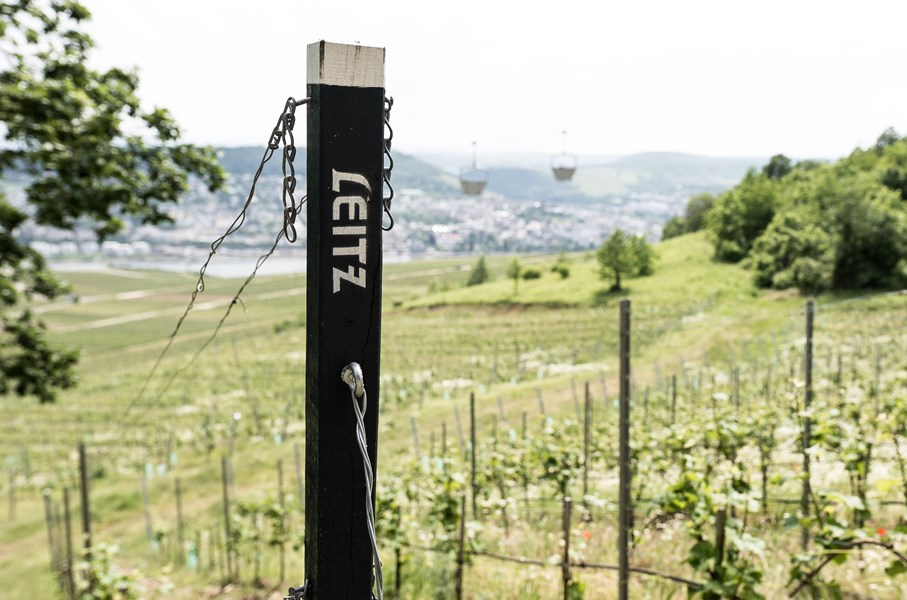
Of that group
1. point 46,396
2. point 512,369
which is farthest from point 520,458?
point 512,369

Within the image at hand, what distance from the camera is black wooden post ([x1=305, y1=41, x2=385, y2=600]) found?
4.58 ft

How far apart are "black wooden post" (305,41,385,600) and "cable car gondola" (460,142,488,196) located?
9.43 meters

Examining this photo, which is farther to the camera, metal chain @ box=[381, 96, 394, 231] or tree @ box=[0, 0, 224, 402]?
tree @ box=[0, 0, 224, 402]

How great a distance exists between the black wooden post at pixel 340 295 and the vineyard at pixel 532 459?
0.86 metres

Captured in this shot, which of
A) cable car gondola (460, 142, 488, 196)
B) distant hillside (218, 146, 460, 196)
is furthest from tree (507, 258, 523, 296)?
distant hillside (218, 146, 460, 196)

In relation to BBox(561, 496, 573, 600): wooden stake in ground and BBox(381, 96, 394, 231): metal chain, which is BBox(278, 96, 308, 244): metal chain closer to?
BBox(381, 96, 394, 231): metal chain

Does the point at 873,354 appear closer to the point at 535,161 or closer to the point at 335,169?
the point at 335,169

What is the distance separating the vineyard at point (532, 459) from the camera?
3939 mm

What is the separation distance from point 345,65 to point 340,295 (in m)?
0.46

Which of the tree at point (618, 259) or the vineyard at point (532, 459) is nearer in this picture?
the vineyard at point (532, 459)

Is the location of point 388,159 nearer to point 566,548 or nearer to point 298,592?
point 298,592

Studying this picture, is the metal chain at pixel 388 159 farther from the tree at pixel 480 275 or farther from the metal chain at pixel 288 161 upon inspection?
the tree at pixel 480 275

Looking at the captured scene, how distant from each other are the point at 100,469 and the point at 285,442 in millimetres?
4279

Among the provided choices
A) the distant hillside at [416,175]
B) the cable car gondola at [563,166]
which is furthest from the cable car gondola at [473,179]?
the distant hillside at [416,175]
